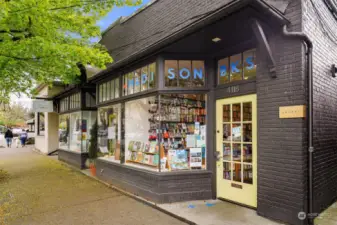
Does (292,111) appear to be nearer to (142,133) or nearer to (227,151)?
(227,151)

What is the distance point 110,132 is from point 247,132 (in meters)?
4.99

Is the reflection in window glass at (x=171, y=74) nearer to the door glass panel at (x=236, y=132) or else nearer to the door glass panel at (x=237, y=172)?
the door glass panel at (x=236, y=132)

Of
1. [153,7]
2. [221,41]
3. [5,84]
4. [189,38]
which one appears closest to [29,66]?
[5,84]

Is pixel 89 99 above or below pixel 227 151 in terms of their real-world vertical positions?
A: above

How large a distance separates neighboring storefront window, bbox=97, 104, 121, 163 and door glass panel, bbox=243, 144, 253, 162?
402cm

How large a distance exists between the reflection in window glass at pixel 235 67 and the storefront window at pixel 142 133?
190cm

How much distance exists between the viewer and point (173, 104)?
20.6ft

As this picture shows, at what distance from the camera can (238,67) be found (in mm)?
5586

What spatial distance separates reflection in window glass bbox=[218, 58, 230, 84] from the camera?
5852 millimetres

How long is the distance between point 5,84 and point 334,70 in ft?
33.8

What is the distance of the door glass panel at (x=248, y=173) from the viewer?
17.2 ft

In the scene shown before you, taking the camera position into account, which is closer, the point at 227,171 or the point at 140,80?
the point at 227,171

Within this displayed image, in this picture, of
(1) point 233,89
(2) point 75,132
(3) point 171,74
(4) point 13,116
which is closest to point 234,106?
(1) point 233,89

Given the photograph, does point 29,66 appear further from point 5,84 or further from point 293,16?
point 293,16
